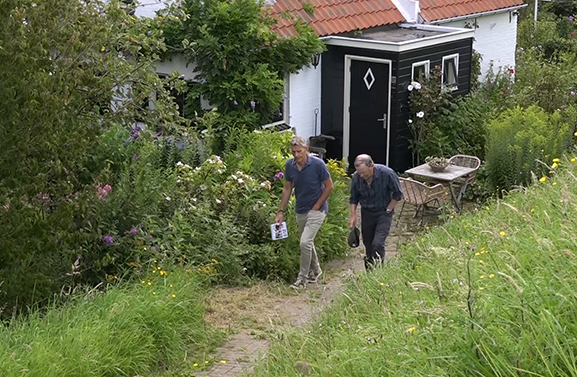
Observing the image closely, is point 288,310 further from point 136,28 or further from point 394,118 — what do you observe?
point 394,118


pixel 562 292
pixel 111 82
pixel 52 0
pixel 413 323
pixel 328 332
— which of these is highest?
pixel 52 0

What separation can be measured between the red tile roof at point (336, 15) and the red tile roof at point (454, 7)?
85 centimetres

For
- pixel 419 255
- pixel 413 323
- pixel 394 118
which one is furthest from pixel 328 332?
pixel 394 118

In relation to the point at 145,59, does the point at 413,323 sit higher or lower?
lower

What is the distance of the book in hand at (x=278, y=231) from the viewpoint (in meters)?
11.0

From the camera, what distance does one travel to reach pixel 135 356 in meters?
7.83

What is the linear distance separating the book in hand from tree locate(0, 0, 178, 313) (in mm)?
2424

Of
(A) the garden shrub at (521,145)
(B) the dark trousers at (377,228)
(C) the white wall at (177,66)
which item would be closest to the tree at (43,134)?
(B) the dark trousers at (377,228)

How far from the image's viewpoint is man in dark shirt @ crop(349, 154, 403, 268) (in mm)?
10191

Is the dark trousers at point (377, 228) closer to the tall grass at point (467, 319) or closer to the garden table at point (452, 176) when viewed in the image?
the tall grass at point (467, 319)

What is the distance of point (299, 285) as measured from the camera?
11.0 m

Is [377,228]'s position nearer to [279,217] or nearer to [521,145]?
[279,217]

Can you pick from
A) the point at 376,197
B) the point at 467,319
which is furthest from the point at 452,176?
the point at 467,319

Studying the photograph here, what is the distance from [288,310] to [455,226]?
6.61 feet
